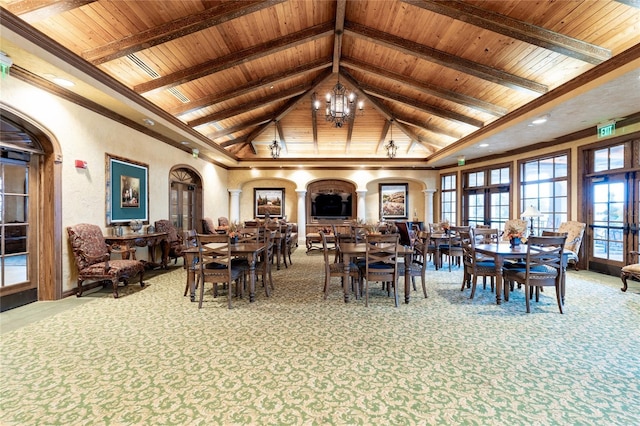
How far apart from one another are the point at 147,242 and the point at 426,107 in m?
7.11

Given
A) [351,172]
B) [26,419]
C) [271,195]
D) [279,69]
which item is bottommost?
[26,419]

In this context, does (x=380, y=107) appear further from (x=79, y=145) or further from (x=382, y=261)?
(x=79, y=145)

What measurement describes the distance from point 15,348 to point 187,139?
5.33 meters

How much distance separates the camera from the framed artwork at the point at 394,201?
12.0m

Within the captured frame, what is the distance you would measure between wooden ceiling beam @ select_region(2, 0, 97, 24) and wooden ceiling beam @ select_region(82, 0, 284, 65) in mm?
862

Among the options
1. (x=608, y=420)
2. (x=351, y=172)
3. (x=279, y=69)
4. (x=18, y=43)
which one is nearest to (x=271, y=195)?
(x=351, y=172)

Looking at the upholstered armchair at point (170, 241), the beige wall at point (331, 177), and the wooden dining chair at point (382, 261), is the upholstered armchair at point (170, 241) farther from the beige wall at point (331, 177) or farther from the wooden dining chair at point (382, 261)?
the beige wall at point (331, 177)

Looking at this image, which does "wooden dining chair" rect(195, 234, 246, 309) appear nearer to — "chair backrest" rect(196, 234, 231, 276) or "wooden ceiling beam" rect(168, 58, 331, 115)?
"chair backrest" rect(196, 234, 231, 276)

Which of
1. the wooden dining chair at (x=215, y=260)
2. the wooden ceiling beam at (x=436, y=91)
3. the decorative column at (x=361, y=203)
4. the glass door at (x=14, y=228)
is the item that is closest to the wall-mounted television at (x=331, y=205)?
the decorative column at (x=361, y=203)

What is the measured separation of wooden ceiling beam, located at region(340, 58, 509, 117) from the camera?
6.06 metres

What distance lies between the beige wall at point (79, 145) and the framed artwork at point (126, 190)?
122 millimetres

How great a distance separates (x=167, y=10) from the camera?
154 inches

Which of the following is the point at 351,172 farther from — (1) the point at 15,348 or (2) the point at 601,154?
(1) the point at 15,348

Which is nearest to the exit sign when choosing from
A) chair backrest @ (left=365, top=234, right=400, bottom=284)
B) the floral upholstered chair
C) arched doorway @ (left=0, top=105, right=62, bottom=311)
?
chair backrest @ (left=365, top=234, right=400, bottom=284)
